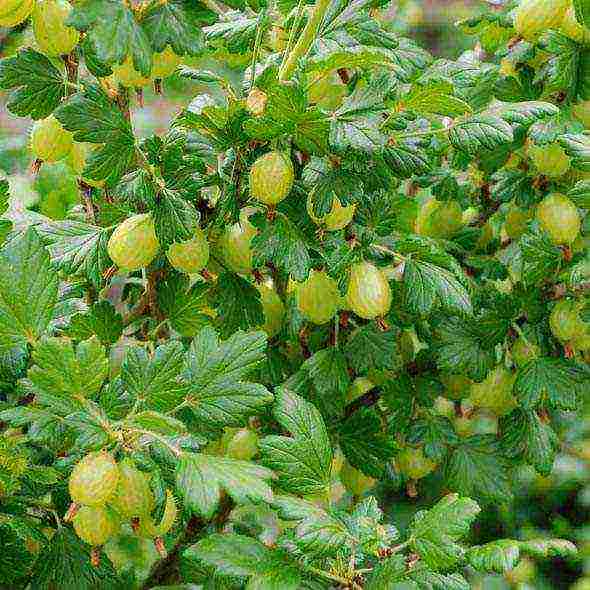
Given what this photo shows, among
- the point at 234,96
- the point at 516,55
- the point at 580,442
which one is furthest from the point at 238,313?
the point at 580,442

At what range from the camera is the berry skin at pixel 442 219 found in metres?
1.12

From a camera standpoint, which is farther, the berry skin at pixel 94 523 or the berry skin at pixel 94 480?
the berry skin at pixel 94 523

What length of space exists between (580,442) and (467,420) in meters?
0.84

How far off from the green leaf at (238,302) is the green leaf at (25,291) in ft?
0.71

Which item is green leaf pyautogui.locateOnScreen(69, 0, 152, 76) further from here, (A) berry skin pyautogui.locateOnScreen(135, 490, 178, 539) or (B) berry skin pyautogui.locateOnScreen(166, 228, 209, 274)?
(A) berry skin pyautogui.locateOnScreen(135, 490, 178, 539)

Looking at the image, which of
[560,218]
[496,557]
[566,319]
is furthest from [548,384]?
[496,557]

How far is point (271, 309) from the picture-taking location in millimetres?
1031

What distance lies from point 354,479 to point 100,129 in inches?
20.7

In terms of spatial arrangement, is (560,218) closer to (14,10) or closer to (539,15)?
(539,15)

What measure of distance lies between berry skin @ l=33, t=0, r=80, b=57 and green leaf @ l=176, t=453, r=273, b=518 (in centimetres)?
38

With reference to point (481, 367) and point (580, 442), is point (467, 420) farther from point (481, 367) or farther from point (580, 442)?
point (580, 442)

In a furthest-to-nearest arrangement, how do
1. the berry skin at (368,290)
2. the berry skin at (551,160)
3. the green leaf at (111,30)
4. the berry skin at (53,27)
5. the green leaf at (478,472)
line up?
the green leaf at (478,472), the berry skin at (551,160), the berry skin at (368,290), the berry skin at (53,27), the green leaf at (111,30)

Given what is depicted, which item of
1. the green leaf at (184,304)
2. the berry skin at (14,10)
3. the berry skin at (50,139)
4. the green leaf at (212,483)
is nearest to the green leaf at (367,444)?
the green leaf at (184,304)

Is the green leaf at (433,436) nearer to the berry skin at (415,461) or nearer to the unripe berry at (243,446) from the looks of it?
the berry skin at (415,461)
